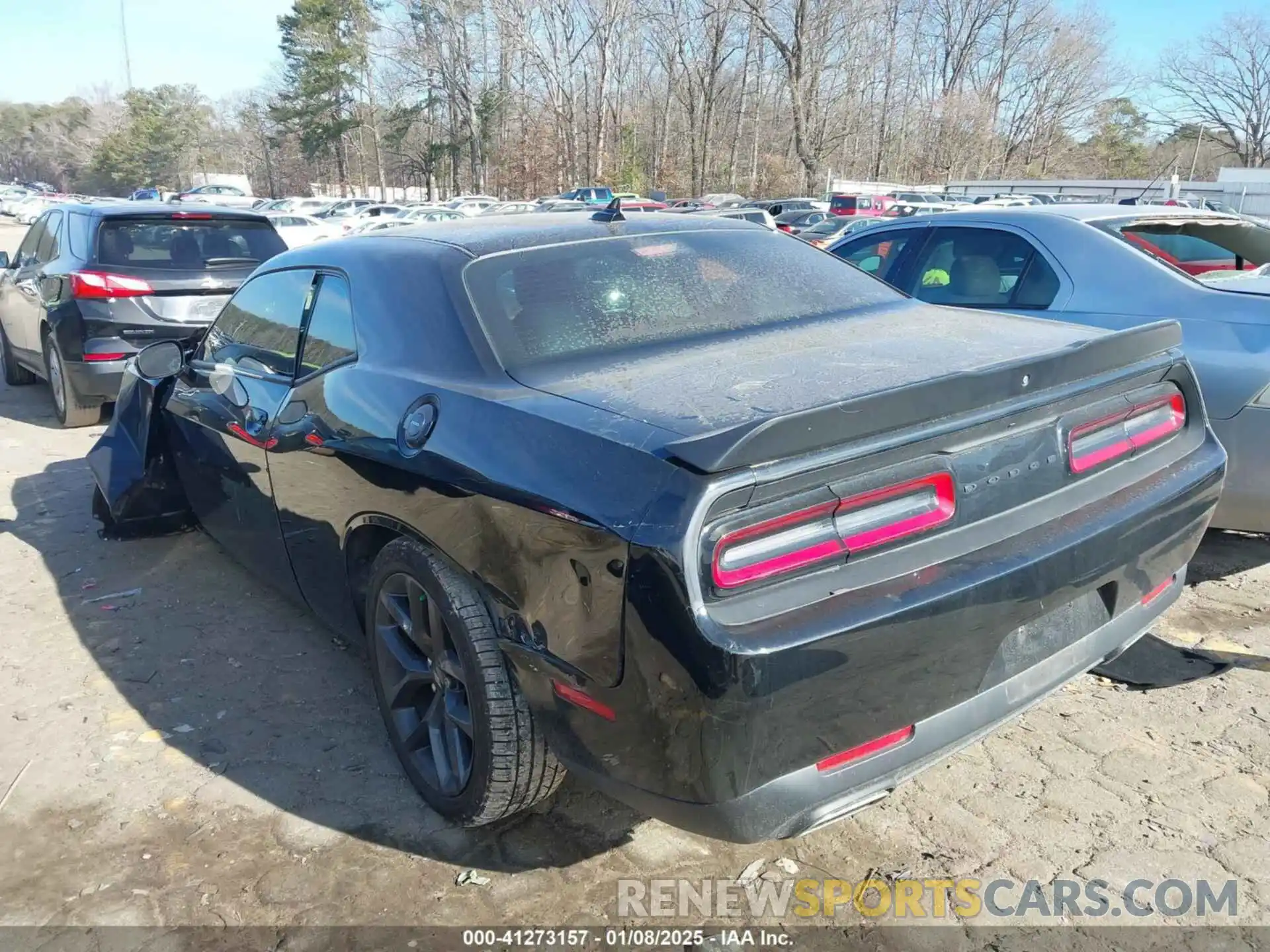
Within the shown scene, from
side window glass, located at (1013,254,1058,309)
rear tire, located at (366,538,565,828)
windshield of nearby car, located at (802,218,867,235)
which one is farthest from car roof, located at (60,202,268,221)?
windshield of nearby car, located at (802,218,867,235)

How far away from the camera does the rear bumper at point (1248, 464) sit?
350 cm

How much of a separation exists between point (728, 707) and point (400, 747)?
4.68ft

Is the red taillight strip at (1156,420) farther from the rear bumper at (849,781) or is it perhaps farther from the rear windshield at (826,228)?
the rear windshield at (826,228)

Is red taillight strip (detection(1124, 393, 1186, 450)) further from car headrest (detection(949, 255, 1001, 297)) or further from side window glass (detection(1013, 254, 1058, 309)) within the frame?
car headrest (detection(949, 255, 1001, 297))

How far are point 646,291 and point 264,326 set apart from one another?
1.70m

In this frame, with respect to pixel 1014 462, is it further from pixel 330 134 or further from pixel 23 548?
pixel 330 134

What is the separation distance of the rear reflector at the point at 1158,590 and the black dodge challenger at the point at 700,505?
0.03 metres

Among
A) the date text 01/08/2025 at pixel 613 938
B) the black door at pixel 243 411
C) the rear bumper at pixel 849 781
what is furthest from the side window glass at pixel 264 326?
the rear bumper at pixel 849 781

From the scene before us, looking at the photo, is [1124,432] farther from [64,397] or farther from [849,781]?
[64,397]

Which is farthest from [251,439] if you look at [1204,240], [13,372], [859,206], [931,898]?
[859,206]

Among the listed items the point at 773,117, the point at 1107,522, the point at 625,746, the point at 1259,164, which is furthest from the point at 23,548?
the point at 1259,164

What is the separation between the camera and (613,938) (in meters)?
2.18

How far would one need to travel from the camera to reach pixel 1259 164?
184 feet

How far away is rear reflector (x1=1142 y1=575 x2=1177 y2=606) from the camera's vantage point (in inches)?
99.1
